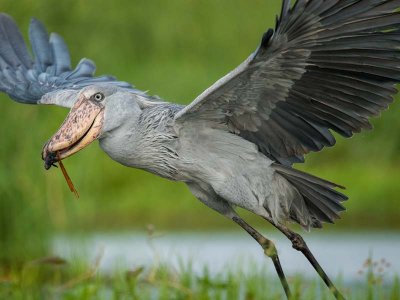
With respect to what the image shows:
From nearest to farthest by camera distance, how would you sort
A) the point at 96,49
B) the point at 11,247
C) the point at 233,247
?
the point at 11,247, the point at 233,247, the point at 96,49

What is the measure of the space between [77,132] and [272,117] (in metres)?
1.04

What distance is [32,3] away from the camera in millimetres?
10344

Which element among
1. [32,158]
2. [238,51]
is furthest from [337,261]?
[238,51]

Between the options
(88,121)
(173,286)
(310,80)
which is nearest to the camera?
(310,80)

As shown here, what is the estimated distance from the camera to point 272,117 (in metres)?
6.16

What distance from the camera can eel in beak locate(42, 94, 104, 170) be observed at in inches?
237

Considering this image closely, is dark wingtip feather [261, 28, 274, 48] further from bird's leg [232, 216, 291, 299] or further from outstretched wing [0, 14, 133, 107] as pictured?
outstretched wing [0, 14, 133, 107]

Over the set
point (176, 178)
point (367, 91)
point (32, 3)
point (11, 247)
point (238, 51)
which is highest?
point (238, 51)

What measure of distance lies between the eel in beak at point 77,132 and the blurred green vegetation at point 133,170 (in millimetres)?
3336

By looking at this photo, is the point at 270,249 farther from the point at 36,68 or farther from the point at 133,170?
the point at 133,170

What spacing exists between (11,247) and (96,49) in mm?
4317

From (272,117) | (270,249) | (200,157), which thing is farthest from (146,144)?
(270,249)

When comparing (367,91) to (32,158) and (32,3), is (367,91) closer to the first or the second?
(32,158)

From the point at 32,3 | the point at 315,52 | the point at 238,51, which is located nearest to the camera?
the point at 315,52
